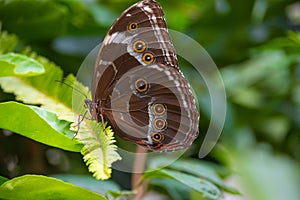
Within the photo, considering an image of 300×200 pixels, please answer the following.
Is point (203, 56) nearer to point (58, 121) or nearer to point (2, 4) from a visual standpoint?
point (2, 4)

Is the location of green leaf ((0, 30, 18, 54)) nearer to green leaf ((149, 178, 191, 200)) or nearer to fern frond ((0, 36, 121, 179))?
fern frond ((0, 36, 121, 179))

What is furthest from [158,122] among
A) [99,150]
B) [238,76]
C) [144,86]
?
[238,76]

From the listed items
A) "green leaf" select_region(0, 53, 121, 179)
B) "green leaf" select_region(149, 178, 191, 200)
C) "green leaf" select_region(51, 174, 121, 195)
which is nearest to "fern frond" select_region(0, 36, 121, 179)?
"green leaf" select_region(0, 53, 121, 179)

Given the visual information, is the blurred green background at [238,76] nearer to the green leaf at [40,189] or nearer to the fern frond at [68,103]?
the fern frond at [68,103]

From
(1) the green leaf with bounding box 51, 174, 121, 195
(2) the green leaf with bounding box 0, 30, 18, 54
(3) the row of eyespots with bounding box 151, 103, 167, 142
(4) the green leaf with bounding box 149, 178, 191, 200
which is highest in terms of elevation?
(2) the green leaf with bounding box 0, 30, 18, 54

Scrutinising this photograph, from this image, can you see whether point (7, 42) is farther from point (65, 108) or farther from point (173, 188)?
point (173, 188)
